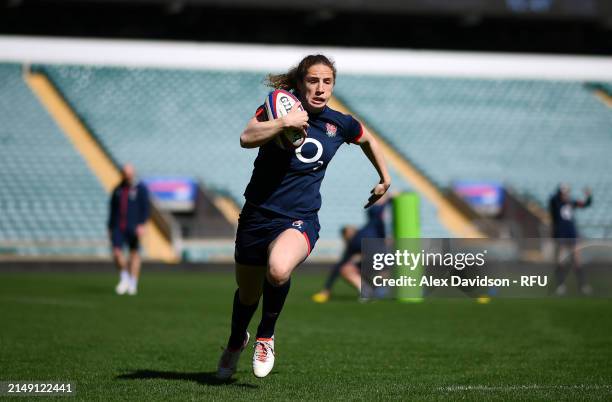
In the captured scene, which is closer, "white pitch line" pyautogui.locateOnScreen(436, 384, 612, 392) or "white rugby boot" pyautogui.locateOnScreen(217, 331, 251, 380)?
"white pitch line" pyautogui.locateOnScreen(436, 384, 612, 392)

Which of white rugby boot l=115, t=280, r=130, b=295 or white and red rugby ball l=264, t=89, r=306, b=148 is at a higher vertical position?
white and red rugby ball l=264, t=89, r=306, b=148

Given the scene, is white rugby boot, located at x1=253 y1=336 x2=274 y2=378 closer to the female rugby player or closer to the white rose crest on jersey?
the female rugby player

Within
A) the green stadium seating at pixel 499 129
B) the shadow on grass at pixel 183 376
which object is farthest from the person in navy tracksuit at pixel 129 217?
the green stadium seating at pixel 499 129

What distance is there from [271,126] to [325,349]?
327cm

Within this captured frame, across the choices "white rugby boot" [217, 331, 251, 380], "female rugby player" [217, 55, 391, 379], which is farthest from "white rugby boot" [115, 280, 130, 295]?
"female rugby player" [217, 55, 391, 379]

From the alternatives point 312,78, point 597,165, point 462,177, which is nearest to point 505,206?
point 462,177

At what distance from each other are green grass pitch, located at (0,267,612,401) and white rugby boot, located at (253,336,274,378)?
0.38ft

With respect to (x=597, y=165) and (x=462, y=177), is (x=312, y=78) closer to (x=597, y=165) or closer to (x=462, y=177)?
(x=462, y=177)

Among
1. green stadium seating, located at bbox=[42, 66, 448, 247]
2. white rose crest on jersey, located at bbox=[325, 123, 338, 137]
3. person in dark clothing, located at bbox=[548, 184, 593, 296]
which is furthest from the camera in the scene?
green stadium seating, located at bbox=[42, 66, 448, 247]

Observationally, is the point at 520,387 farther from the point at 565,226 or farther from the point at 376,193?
the point at 565,226

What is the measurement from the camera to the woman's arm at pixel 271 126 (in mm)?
5363

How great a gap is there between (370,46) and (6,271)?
16.5 metres

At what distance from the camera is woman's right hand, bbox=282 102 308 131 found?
17.6 ft

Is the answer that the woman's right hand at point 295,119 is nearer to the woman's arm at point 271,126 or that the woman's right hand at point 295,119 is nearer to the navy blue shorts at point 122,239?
the woman's arm at point 271,126
